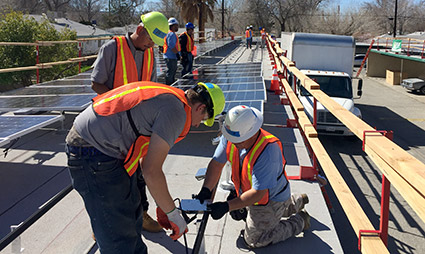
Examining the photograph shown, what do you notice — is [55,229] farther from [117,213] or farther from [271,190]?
[271,190]

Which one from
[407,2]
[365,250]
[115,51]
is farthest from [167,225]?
[407,2]

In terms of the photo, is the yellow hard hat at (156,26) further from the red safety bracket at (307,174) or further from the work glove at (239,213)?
the red safety bracket at (307,174)

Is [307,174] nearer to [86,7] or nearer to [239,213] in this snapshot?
[239,213]

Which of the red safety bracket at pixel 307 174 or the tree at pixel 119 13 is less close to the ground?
the tree at pixel 119 13

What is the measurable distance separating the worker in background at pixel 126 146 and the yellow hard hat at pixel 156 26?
1.15 m

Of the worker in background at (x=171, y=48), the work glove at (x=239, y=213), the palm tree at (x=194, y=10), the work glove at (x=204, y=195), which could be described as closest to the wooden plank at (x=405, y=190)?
the work glove at (x=204, y=195)

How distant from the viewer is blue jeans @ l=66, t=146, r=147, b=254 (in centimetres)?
271

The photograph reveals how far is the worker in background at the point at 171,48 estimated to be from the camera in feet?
30.2

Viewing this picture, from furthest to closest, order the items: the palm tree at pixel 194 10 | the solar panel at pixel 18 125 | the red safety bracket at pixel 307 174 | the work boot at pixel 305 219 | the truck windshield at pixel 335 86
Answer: the palm tree at pixel 194 10
the truck windshield at pixel 335 86
the red safety bracket at pixel 307 174
the solar panel at pixel 18 125
the work boot at pixel 305 219

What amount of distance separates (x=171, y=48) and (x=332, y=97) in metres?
4.89

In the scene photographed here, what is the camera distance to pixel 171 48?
9414mm

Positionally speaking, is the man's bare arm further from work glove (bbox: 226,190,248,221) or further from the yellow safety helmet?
work glove (bbox: 226,190,248,221)

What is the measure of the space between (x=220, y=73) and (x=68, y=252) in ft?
25.9

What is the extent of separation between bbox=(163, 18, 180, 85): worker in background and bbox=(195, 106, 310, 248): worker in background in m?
6.03
